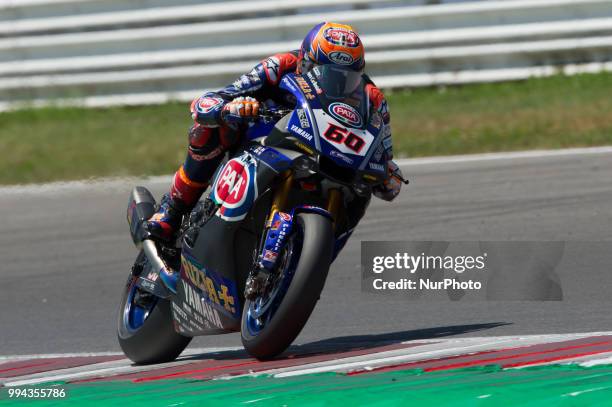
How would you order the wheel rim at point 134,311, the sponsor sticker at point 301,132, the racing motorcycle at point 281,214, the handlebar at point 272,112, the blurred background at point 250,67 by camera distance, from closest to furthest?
the racing motorcycle at point 281,214 → the sponsor sticker at point 301,132 → the handlebar at point 272,112 → the wheel rim at point 134,311 → the blurred background at point 250,67

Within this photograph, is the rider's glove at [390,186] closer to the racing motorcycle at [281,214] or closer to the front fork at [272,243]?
the racing motorcycle at [281,214]

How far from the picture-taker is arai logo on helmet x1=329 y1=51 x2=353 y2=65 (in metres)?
4.68

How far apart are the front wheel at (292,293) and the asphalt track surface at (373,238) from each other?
2.32 feet

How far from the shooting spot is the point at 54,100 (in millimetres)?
11398

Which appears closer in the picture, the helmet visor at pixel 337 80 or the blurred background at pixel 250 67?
the helmet visor at pixel 337 80

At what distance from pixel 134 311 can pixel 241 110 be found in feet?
4.43

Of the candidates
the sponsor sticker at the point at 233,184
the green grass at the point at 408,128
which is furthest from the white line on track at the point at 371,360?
the green grass at the point at 408,128

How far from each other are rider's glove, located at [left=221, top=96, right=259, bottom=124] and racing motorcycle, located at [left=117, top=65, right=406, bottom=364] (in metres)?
0.08

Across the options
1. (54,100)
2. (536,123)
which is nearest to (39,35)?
(54,100)

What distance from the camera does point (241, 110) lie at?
15.5ft

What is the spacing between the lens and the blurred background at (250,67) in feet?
32.2

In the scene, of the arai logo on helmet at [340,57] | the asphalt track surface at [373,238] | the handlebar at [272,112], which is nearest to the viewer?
the arai logo on helmet at [340,57]

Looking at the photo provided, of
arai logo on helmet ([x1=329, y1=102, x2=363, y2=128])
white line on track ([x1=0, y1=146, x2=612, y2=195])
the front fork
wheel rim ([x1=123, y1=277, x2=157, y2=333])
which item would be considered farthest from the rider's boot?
white line on track ([x1=0, y1=146, x2=612, y2=195])

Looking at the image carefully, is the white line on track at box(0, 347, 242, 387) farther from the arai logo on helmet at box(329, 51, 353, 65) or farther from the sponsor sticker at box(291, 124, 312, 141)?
the arai logo on helmet at box(329, 51, 353, 65)
